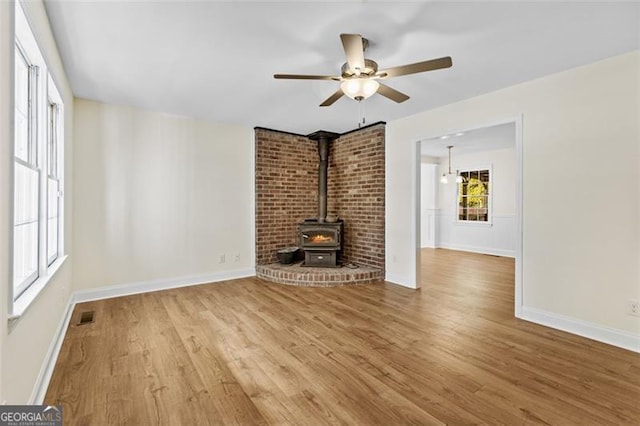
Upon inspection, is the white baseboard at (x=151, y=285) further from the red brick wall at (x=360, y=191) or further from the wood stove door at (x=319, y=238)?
the red brick wall at (x=360, y=191)

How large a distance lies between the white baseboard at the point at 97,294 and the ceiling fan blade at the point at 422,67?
309cm

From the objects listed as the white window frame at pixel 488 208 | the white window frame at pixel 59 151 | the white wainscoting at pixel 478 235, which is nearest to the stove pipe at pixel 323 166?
the white window frame at pixel 59 151

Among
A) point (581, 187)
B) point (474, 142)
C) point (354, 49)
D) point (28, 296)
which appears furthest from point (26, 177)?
point (474, 142)

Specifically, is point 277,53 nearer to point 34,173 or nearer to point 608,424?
point 34,173

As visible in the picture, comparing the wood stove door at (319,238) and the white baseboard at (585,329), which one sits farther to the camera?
the wood stove door at (319,238)

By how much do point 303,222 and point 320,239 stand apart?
453mm

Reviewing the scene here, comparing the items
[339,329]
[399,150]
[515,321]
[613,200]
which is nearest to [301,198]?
[399,150]

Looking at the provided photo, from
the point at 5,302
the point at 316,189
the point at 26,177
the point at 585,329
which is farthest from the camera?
the point at 316,189

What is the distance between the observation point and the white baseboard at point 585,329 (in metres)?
2.52

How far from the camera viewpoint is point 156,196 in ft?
14.0

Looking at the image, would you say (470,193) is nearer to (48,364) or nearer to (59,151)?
(59,151)

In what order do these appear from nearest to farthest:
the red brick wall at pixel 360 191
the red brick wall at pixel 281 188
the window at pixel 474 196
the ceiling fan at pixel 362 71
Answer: the ceiling fan at pixel 362 71 → the red brick wall at pixel 360 191 → the red brick wall at pixel 281 188 → the window at pixel 474 196

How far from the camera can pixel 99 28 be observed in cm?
226

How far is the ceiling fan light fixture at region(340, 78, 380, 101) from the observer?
2.33 meters
